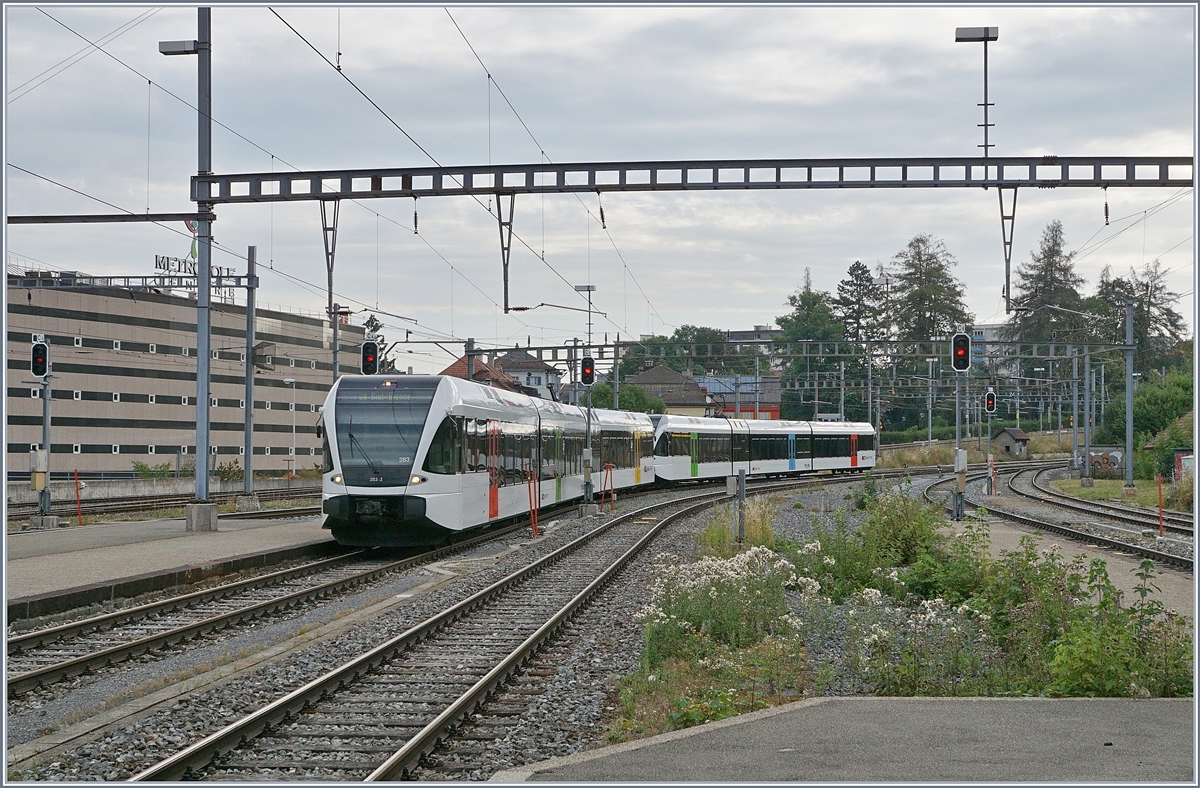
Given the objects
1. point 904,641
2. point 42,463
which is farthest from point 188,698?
point 42,463

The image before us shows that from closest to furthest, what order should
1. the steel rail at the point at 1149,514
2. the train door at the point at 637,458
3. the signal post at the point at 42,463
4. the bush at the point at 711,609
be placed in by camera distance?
1. the bush at the point at 711,609
2. the signal post at the point at 42,463
3. the steel rail at the point at 1149,514
4. the train door at the point at 637,458

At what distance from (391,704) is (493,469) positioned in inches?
593

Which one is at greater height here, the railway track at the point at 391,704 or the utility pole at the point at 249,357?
the utility pole at the point at 249,357

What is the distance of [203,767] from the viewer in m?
7.50

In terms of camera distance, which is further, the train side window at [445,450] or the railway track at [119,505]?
the railway track at [119,505]

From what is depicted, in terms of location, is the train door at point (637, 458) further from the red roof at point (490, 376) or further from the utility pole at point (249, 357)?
the utility pole at point (249, 357)

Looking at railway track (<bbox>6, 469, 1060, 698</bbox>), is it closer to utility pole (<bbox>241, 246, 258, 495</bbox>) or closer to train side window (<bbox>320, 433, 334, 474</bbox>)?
train side window (<bbox>320, 433, 334, 474</bbox>)

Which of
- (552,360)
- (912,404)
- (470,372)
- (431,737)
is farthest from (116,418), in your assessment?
(431,737)

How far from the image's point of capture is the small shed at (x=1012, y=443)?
95188mm

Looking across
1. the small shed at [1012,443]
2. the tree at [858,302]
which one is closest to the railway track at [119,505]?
the small shed at [1012,443]

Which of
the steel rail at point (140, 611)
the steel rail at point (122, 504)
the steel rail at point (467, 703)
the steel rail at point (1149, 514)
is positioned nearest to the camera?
the steel rail at point (467, 703)

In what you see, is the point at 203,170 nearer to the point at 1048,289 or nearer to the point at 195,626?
the point at 195,626

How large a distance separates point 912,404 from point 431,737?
342 ft

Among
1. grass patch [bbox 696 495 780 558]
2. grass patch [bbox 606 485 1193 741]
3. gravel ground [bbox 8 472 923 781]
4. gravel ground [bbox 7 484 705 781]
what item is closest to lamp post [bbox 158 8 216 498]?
gravel ground [bbox 8 472 923 781]
